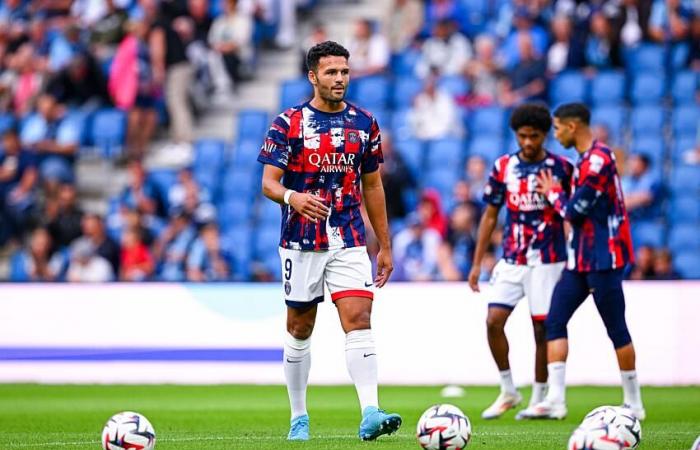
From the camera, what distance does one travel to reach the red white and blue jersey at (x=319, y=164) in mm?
8414

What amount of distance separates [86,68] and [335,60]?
14504 millimetres

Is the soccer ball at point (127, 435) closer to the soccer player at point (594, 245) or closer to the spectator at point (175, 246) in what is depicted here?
the soccer player at point (594, 245)

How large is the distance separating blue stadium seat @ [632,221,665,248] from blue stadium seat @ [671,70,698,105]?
7.75 ft

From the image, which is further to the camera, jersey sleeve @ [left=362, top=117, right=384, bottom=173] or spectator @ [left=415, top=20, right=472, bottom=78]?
spectator @ [left=415, top=20, right=472, bottom=78]

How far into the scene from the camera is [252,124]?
2091cm

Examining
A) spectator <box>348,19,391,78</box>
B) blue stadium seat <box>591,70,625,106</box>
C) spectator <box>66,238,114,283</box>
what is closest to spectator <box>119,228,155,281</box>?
spectator <box>66,238,114,283</box>

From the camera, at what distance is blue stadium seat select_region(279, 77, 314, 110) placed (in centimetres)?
2048

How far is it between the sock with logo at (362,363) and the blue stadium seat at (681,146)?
10.3 m

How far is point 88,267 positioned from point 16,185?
10.5ft

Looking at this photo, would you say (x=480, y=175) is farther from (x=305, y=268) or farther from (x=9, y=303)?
(x=305, y=268)

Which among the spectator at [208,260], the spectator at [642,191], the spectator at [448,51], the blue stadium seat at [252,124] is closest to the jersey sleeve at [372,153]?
the spectator at [642,191]

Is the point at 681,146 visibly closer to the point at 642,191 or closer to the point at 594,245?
the point at 642,191

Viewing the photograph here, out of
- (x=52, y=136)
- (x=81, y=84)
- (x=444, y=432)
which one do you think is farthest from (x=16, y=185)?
(x=444, y=432)

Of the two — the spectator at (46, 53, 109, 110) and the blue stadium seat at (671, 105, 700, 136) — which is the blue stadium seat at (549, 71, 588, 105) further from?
the spectator at (46, 53, 109, 110)
